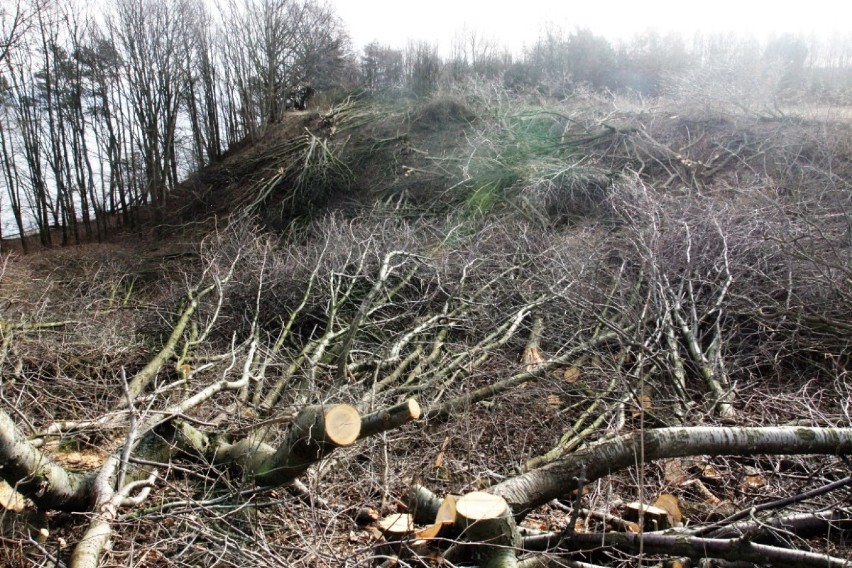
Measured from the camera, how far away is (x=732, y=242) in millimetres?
5953

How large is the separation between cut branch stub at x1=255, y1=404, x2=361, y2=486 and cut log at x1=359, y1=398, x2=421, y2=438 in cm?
5

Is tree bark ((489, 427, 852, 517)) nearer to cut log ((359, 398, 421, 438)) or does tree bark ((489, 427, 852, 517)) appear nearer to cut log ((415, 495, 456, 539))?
cut log ((415, 495, 456, 539))

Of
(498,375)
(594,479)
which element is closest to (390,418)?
(594,479)

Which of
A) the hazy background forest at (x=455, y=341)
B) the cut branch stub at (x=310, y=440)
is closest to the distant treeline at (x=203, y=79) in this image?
the hazy background forest at (x=455, y=341)

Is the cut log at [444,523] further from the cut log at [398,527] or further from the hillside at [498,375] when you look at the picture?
the cut log at [398,527]

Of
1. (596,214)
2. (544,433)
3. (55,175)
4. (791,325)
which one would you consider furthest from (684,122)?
(55,175)

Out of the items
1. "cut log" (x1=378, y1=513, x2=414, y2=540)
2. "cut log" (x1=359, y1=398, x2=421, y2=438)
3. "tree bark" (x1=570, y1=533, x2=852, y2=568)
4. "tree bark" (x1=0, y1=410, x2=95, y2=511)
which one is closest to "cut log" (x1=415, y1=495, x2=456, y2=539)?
"cut log" (x1=378, y1=513, x2=414, y2=540)

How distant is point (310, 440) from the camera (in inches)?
111

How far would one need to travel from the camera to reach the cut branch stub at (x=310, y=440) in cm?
274

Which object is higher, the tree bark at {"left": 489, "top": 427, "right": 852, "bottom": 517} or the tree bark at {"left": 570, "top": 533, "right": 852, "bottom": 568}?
the tree bark at {"left": 489, "top": 427, "right": 852, "bottom": 517}

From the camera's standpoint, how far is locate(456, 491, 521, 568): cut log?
2.33 m

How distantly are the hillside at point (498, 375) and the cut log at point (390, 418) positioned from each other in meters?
0.02

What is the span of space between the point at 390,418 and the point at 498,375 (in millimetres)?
2221

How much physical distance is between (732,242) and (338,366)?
4.29 metres
